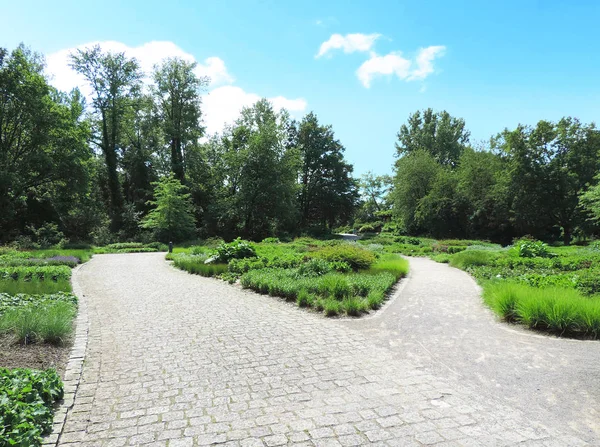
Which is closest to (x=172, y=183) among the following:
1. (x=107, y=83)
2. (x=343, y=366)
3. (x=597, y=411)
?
(x=107, y=83)

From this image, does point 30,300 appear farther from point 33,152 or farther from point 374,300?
point 33,152

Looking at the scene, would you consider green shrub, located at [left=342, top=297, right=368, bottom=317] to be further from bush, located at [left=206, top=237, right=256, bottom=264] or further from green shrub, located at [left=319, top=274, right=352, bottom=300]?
bush, located at [left=206, top=237, right=256, bottom=264]

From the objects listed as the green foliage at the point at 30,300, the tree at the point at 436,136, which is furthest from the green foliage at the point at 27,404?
the tree at the point at 436,136

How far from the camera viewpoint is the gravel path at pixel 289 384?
10.1 feet

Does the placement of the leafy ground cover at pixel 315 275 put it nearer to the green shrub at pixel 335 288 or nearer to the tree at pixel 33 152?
the green shrub at pixel 335 288

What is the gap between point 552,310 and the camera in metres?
5.92

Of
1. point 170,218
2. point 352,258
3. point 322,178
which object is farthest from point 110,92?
point 352,258

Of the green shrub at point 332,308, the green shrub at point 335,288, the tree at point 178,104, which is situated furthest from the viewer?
the tree at point 178,104

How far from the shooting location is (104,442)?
2986 millimetres

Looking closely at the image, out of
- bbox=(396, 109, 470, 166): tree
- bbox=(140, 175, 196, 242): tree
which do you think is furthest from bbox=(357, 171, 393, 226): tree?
bbox=(140, 175, 196, 242): tree

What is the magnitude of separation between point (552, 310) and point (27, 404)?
23.3ft

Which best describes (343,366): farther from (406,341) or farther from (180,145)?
(180,145)

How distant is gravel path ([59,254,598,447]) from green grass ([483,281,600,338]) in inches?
17.6

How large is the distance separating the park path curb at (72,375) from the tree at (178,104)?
1267 inches
